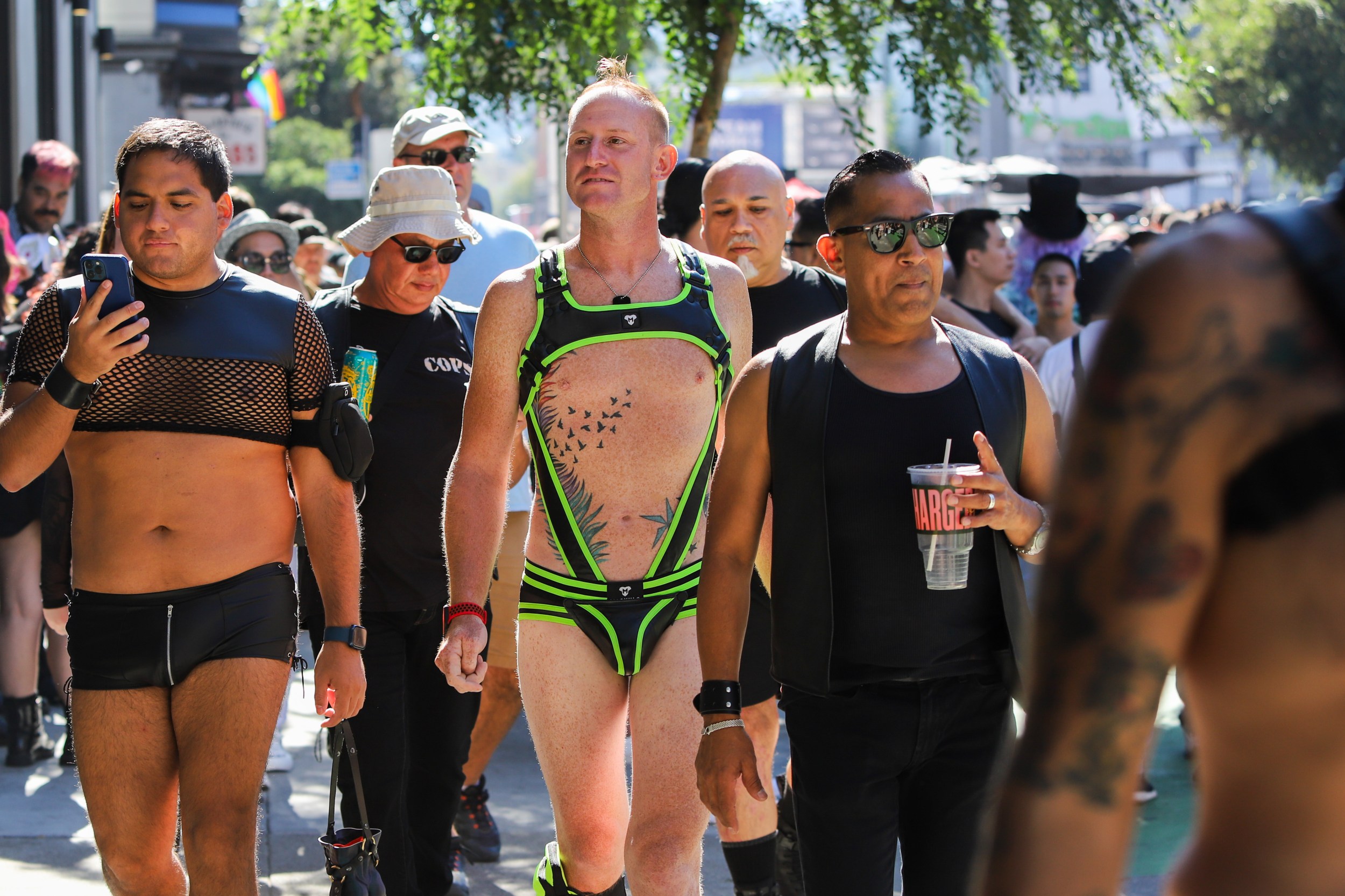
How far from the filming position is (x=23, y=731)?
6836 mm

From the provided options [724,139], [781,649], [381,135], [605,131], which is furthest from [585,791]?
[724,139]

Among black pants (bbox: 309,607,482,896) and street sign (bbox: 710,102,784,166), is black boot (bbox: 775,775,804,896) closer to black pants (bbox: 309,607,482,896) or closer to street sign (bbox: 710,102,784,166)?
black pants (bbox: 309,607,482,896)

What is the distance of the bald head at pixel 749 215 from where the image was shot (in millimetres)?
5520

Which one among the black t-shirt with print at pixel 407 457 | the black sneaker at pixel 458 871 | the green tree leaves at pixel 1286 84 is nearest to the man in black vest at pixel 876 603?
the black t-shirt with print at pixel 407 457

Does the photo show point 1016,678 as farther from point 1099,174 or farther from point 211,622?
point 1099,174

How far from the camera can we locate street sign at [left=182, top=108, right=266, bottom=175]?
25719 mm

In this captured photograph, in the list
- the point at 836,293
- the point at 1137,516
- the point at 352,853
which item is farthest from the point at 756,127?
the point at 1137,516

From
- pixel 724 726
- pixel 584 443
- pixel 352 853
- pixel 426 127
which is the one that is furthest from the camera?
pixel 426 127

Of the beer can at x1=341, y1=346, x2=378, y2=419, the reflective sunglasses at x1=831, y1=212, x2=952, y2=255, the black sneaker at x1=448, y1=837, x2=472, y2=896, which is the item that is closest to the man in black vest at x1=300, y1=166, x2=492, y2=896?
the black sneaker at x1=448, y1=837, x2=472, y2=896

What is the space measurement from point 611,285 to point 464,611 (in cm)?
96

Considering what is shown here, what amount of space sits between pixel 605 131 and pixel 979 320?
3.96 metres

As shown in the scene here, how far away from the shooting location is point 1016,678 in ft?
11.1

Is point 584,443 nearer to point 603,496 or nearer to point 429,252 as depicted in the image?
point 603,496

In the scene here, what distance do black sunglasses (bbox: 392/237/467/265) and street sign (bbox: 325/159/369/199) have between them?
77.9 ft
